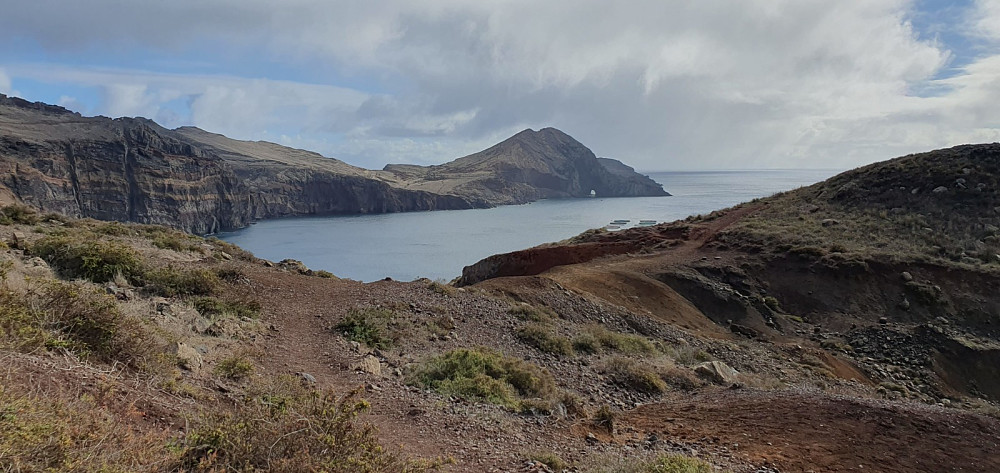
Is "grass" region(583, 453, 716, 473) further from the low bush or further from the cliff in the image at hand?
the cliff

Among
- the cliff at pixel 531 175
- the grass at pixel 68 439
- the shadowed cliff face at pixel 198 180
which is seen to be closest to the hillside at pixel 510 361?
the grass at pixel 68 439

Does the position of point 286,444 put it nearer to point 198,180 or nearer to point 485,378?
point 485,378

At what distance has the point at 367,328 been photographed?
954 centimetres

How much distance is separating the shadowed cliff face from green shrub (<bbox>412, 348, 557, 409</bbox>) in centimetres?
4005

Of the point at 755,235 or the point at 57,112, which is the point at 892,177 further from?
the point at 57,112

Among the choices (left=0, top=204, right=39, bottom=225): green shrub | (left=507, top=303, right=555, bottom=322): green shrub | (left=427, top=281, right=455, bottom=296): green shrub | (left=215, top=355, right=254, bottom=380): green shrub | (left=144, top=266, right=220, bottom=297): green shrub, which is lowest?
(left=507, top=303, right=555, bottom=322): green shrub

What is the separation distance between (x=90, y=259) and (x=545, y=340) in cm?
902

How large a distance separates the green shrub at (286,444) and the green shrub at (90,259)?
7.73 meters

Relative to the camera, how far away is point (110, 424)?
3301mm

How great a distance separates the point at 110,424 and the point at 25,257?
30.2 ft

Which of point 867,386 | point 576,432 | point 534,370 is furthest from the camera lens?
point 867,386

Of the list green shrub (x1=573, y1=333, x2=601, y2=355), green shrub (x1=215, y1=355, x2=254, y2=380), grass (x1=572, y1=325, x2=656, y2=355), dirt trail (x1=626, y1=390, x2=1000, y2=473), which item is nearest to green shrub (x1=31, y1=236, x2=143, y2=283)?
green shrub (x1=215, y1=355, x2=254, y2=380)

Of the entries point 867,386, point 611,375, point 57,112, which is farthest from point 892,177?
point 57,112

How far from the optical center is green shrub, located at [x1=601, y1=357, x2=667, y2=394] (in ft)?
30.2
